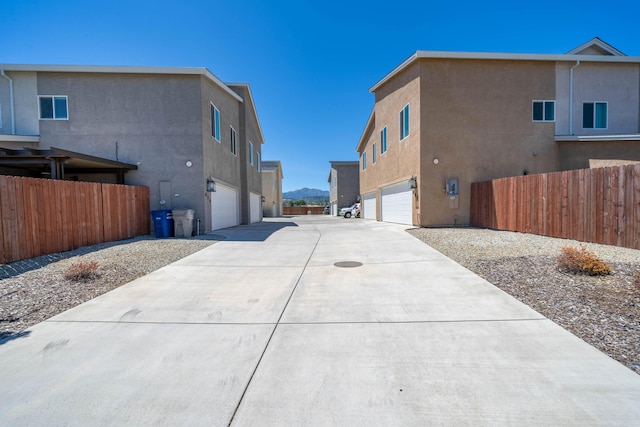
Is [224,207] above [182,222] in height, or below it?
above

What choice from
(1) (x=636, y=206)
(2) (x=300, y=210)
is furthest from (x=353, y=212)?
(2) (x=300, y=210)

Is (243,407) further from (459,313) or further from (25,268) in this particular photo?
(25,268)

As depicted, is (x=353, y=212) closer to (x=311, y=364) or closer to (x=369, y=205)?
(x=369, y=205)

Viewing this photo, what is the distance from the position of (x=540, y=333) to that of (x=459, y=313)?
86cm

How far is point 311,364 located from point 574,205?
30.4 ft

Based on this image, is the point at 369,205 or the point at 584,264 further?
the point at 369,205

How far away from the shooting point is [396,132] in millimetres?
15164

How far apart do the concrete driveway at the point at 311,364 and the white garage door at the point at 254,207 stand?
1575 cm

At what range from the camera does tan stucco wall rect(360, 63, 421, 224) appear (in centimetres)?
1285

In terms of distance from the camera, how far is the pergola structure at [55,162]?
362 inches

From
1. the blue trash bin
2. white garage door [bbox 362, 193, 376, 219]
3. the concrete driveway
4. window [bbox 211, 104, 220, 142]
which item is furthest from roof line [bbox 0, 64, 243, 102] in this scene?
white garage door [bbox 362, 193, 376, 219]

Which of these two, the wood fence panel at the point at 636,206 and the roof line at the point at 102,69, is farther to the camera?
the roof line at the point at 102,69

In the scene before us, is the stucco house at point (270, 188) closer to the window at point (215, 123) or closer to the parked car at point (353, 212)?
the parked car at point (353, 212)

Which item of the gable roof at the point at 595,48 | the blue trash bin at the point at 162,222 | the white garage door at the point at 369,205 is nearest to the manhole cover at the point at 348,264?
the blue trash bin at the point at 162,222
